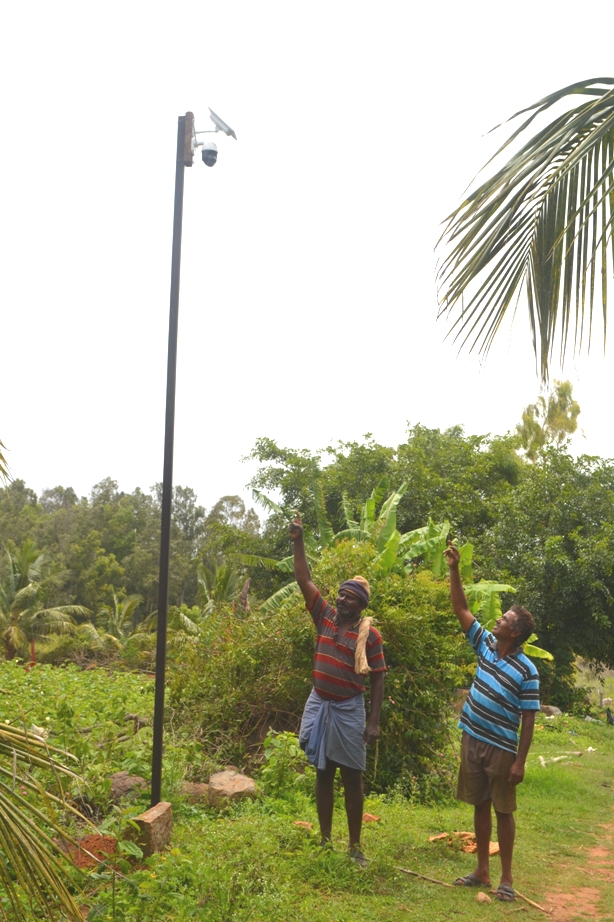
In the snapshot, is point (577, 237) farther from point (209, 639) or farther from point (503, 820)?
point (209, 639)

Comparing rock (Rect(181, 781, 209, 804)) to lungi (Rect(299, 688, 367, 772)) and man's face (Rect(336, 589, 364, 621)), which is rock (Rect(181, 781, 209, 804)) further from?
man's face (Rect(336, 589, 364, 621))

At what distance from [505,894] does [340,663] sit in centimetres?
159

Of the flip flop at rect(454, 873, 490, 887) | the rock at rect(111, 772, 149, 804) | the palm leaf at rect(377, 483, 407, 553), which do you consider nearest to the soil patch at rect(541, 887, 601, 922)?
the flip flop at rect(454, 873, 490, 887)

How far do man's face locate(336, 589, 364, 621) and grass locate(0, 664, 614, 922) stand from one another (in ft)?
4.63

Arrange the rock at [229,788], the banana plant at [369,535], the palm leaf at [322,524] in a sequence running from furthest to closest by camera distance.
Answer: the palm leaf at [322,524]
the banana plant at [369,535]
the rock at [229,788]

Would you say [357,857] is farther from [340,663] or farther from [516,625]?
[516,625]

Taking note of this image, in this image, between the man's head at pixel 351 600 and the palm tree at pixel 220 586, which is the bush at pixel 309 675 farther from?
the palm tree at pixel 220 586

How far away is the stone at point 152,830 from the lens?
5062mm

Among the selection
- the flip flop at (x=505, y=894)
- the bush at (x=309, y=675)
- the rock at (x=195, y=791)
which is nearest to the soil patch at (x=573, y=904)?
the flip flop at (x=505, y=894)

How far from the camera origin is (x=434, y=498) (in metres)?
20.7

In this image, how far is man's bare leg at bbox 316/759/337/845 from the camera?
5.14m

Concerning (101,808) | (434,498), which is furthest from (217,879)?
(434,498)

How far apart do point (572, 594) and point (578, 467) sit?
3.25 meters

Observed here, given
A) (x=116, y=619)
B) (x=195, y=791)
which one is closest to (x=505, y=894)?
(x=195, y=791)
